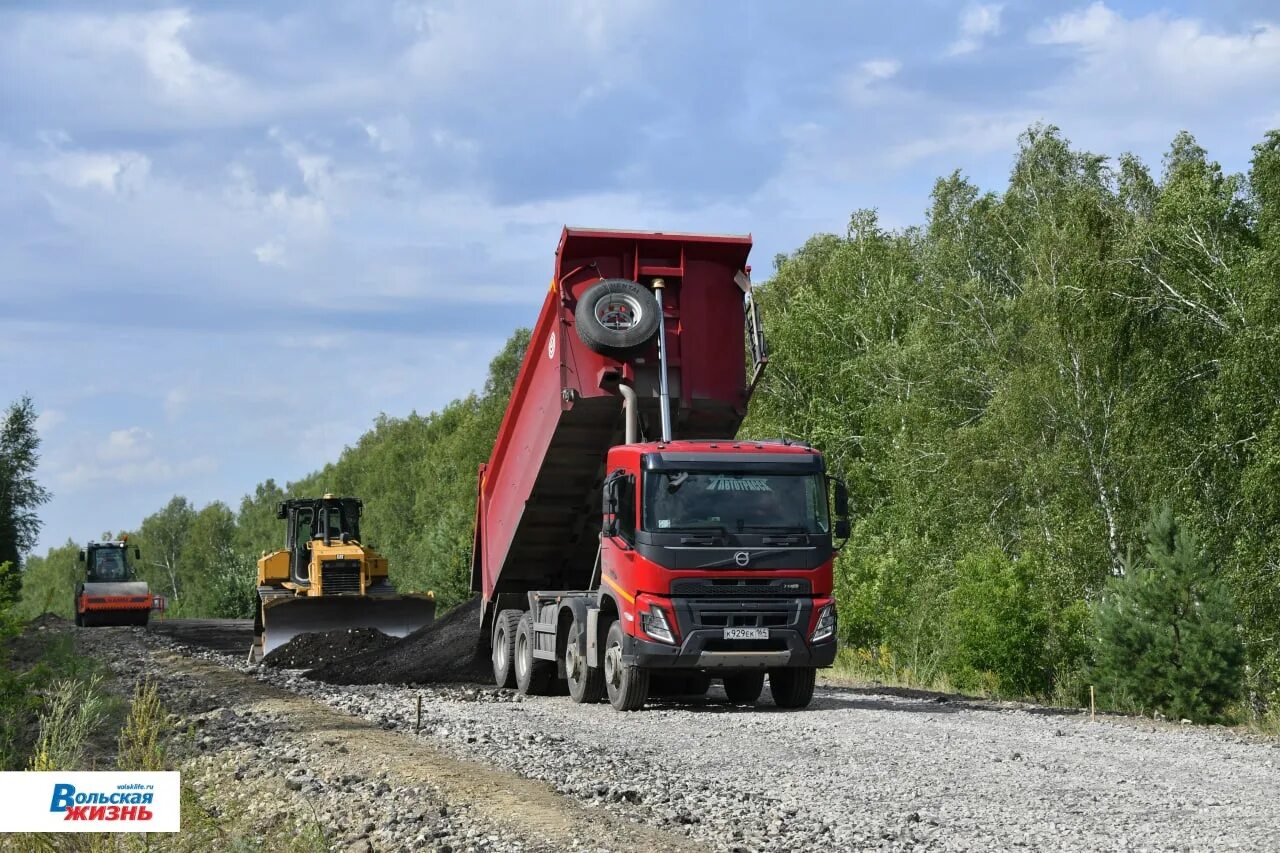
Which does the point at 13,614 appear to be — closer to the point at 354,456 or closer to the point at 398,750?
the point at 398,750

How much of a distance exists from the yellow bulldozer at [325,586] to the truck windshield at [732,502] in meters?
10.7

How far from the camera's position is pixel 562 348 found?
567 inches

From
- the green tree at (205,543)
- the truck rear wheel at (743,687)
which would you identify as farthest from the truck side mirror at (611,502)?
the green tree at (205,543)

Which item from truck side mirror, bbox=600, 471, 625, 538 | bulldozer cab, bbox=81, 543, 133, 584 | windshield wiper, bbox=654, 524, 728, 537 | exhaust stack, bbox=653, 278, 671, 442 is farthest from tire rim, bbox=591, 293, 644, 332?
bulldozer cab, bbox=81, 543, 133, 584

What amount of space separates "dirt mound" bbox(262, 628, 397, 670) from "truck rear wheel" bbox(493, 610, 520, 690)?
4.26m

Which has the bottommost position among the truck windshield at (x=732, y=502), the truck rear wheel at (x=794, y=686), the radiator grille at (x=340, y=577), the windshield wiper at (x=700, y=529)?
the truck rear wheel at (x=794, y=686)

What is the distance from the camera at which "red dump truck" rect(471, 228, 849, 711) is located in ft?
43.5

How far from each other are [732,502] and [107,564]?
3536 cm

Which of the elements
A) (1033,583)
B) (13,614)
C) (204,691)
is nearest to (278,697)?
(204,691)

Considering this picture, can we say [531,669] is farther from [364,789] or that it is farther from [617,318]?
[364,789]

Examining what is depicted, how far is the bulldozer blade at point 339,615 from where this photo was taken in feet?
74.7

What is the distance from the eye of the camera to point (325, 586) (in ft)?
82.1

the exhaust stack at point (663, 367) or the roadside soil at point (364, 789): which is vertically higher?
the exhaust stack at point (663, 367)

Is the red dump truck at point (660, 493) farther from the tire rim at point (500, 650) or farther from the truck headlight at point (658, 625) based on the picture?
the tire rim at point (500, 650)
